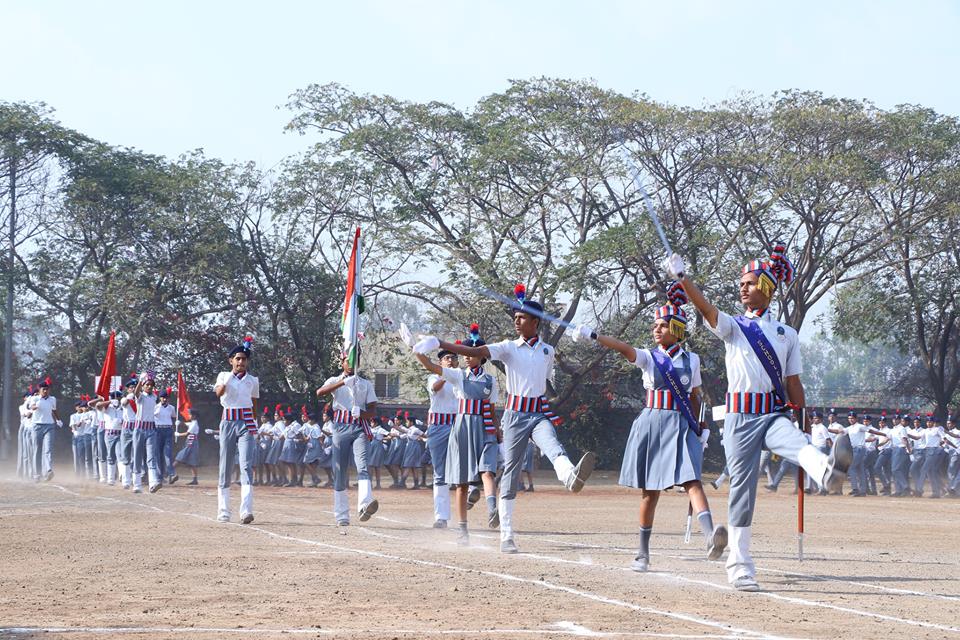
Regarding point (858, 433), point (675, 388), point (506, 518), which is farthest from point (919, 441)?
point (675, 388)

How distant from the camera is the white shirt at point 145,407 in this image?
2441 cm

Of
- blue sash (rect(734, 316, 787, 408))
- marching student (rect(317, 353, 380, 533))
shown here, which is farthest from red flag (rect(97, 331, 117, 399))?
blue sash (rect(734, 316, 787, 408))

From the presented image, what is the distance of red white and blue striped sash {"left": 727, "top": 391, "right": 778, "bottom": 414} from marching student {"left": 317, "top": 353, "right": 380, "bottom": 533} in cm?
676

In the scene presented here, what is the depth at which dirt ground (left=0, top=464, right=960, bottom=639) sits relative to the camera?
7.51m

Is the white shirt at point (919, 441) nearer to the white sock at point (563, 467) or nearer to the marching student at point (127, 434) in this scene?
the marching student at point (127, 434)

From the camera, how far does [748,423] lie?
30.7ft

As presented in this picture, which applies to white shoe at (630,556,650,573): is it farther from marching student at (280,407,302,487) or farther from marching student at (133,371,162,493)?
marching student at (280,407,302,487)

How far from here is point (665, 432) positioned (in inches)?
409

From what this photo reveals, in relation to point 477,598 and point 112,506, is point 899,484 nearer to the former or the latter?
point 112,506

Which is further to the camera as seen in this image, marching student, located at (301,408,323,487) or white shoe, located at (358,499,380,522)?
marching student, located at (301,408,323,487)

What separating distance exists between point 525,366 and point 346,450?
4.37 metres

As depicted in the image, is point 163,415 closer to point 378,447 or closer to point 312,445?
point 312,445

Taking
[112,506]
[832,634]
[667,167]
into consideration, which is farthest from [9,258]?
[832,634]

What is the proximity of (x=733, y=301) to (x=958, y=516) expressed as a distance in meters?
13.1
